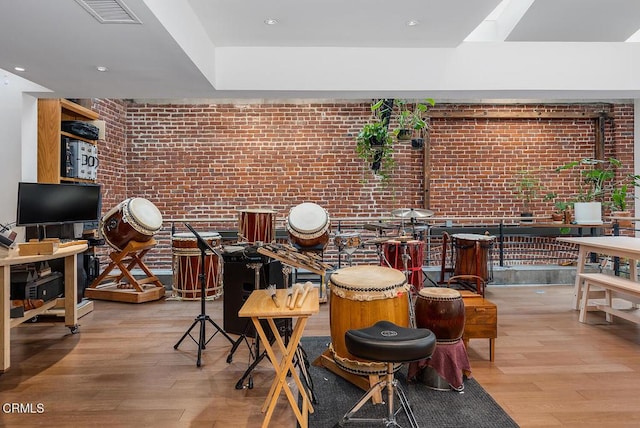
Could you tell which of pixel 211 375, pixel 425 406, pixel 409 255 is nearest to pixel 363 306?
pixel 425 406

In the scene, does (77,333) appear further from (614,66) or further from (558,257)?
(558,257)

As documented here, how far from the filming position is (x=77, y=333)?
3.67m

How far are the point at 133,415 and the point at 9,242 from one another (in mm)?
1498

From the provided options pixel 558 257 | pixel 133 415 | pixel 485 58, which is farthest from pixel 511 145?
pixel 133 415

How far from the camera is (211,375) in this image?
109 inches

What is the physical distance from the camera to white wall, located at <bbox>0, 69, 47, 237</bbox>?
12.5ft

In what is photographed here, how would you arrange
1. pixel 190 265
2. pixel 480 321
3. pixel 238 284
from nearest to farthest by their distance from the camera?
pixel 480 321
pixel 238 284
pixel 190 265

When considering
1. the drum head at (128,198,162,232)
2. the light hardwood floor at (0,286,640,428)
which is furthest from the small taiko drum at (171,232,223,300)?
the light hardwood floor at (0,286,640,428)

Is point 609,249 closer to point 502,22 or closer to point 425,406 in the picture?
point 502,22

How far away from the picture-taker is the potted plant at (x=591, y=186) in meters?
5.60

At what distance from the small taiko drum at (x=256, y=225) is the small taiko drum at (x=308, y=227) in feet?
1.08

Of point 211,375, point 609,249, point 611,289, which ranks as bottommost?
point 211,375

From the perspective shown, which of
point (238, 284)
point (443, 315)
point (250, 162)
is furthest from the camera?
point (250, 162)

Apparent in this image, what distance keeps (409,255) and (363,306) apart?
2.02 metres
